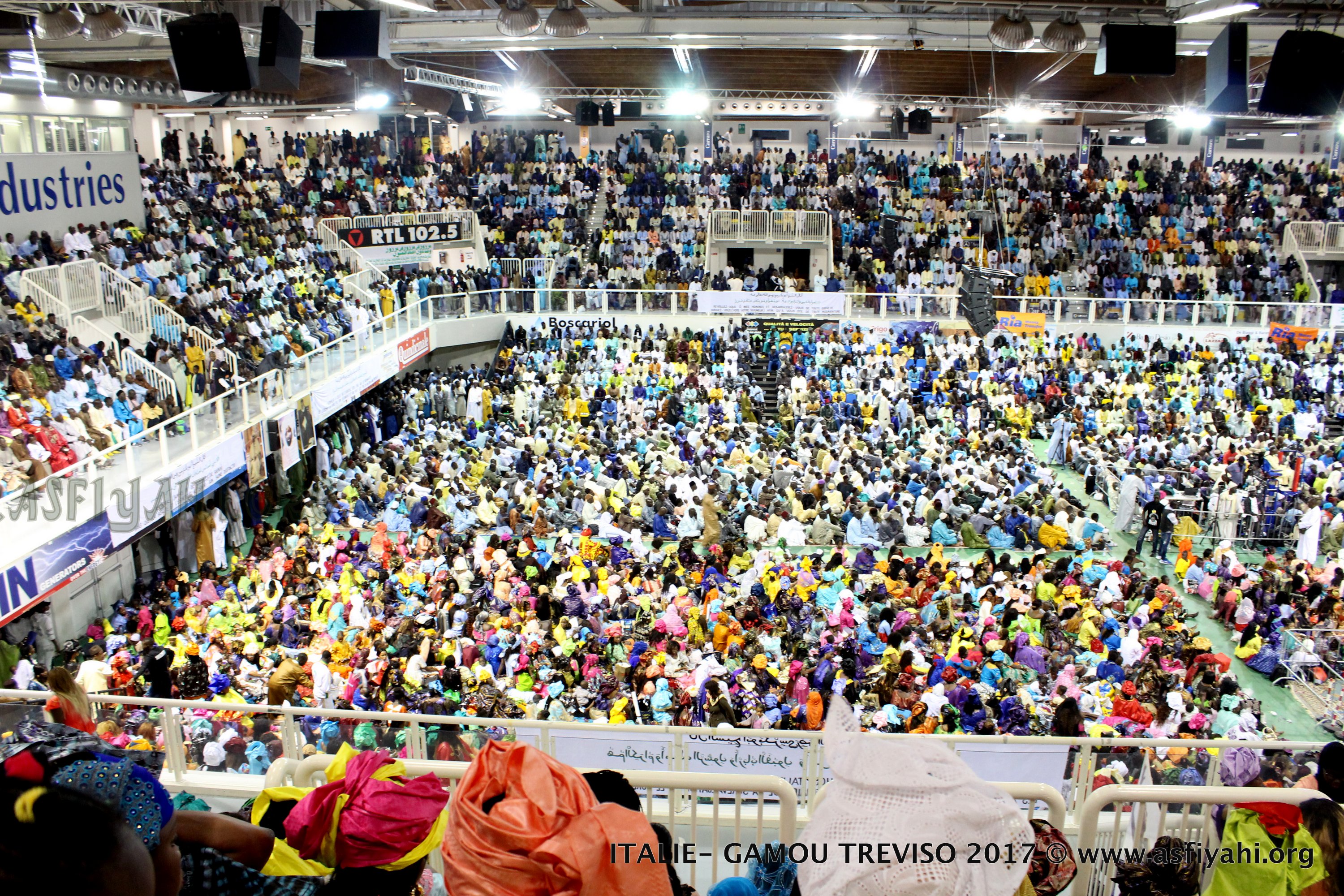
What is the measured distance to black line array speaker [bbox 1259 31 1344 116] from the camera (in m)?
10.0

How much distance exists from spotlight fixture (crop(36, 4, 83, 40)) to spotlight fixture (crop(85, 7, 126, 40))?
0.15m

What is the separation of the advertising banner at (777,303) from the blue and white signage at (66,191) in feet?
39.5

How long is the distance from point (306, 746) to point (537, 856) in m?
4.57

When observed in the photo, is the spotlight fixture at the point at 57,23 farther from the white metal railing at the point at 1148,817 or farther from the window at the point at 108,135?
the white metal railing at the point at 1148,817

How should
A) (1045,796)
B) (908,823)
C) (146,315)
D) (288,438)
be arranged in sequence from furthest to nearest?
(146,315) → (288,438) → (1045,796) → (908,823)

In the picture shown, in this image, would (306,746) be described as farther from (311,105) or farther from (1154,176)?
(1154,176)

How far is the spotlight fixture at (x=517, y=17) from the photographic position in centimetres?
1212

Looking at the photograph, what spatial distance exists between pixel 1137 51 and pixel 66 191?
663 inches

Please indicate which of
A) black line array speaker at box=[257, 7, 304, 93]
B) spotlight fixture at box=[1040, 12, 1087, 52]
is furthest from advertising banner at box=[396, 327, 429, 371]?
spotlight fixture at box=[1040, 12, 1087, 52]

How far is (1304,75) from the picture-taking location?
1012 centimetres

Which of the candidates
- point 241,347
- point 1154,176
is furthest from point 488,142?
point 1154,176

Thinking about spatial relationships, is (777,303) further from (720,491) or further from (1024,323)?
(720,491)

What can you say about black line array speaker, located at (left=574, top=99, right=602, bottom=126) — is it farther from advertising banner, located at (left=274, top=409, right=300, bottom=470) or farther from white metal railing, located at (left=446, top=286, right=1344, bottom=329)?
advertising banner, located at (left=274, top=409, right=300, bottom=470)

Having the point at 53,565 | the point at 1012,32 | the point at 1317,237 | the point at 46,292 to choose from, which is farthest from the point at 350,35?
the point at 1317,237
